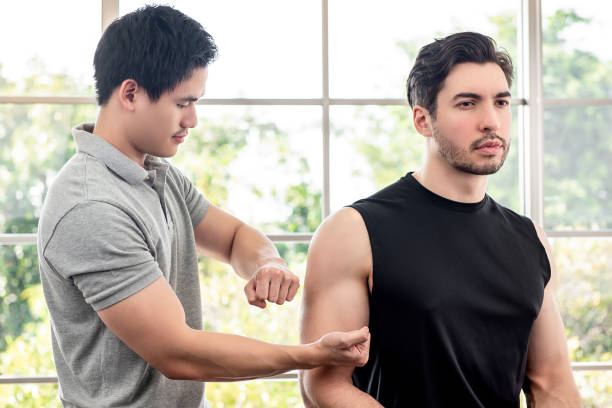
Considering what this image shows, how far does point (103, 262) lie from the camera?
1.15 m

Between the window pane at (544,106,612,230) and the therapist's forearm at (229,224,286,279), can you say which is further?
the window pane at (544,106,612,230)

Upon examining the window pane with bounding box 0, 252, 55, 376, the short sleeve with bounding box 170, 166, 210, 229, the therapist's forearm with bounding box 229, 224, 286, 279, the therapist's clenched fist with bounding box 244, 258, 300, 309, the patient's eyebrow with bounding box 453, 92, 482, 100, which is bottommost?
the window pane with bounding box 0, 252, 55, 376

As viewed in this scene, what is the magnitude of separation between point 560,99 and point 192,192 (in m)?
1.47

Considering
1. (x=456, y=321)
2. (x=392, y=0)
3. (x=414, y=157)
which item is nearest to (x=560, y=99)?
(x=414, y=157)

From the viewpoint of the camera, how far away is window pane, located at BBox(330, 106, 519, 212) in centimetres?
231

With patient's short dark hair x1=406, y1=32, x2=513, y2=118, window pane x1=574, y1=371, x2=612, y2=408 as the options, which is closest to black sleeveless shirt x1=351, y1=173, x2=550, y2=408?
patient's short dark hair x1=406, y1=32, x2=513, y2=118

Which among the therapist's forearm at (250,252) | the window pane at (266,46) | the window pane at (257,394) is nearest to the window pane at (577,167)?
the window pane at (266,46)

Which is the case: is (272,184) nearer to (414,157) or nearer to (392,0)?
(414,157)

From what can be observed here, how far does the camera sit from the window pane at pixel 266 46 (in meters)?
2.29

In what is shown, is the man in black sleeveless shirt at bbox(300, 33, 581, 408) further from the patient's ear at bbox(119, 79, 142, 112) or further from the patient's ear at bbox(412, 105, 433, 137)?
the patient's ear at bbox(119, 79, 142, 112)

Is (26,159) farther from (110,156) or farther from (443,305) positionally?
(443,305)

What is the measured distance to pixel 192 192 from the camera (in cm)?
161

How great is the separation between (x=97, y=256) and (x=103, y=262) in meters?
0.02

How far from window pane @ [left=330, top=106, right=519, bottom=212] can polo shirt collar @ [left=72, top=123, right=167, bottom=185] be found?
43.0 inches
